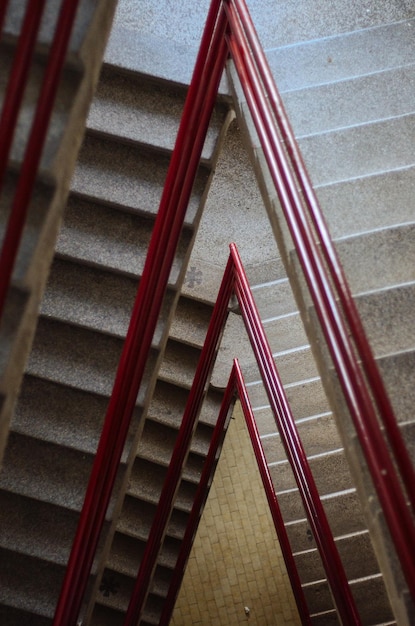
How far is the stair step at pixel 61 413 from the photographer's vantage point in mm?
5152

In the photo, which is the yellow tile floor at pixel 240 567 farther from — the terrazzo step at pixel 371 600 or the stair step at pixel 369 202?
the stair step at pixel 369 202

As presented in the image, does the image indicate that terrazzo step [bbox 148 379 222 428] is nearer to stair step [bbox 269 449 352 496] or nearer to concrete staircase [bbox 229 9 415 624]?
concrete staircase [bbox 229 9 415 624]

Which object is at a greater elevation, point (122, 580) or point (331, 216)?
point (331, 216)

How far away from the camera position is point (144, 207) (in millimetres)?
5156

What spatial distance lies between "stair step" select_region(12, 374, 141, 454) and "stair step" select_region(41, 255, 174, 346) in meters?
0.51

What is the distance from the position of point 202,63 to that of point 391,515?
284 cm

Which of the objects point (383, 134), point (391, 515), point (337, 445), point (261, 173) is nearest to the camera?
point (391, 515)

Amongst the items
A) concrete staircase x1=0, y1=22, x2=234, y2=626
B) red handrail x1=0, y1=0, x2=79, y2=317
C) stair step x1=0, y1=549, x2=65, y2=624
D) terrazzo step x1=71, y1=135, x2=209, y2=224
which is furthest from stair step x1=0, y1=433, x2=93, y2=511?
red handrail x1=0, y1=0, x2=79, y2=317

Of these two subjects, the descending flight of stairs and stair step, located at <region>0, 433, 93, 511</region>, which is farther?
stair step, located at <region>0, 433, 93, 511</region>

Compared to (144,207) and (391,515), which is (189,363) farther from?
(391,515)

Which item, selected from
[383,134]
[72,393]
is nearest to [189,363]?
[72,393]

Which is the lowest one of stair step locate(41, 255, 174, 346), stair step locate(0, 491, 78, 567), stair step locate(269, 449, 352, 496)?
stair step locate(0, 491, 78, 567)

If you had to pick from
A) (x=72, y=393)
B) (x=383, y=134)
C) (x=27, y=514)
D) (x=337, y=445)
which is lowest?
(x=27, y=514)

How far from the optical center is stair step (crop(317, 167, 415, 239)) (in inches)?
166
